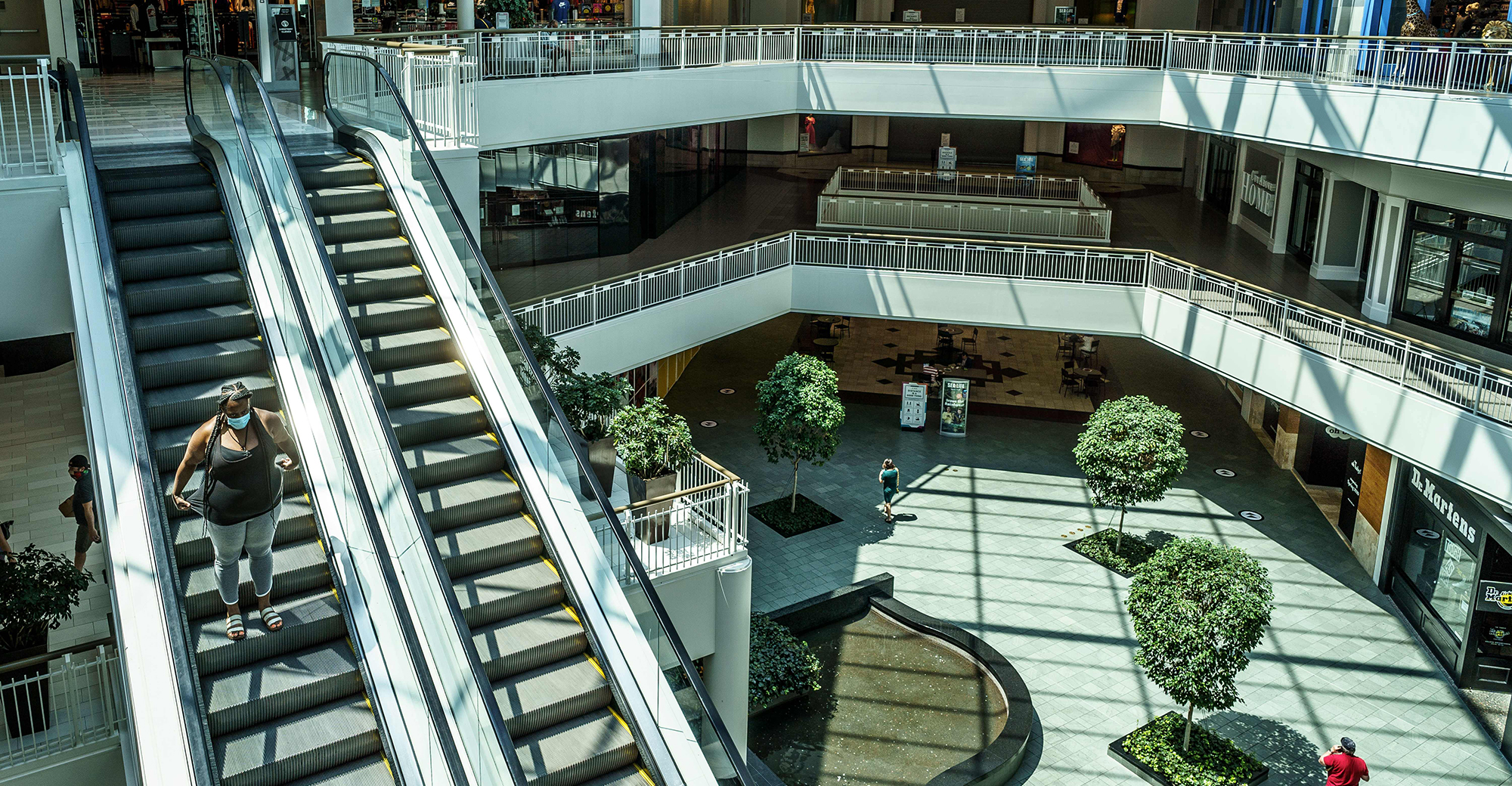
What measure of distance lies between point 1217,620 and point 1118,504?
20.6ft

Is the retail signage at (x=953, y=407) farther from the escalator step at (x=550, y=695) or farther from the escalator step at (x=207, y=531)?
the escalator step at (x=207, y=531)

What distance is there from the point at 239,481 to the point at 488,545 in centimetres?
219

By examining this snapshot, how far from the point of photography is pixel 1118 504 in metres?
19.6

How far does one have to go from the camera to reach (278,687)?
7.55m

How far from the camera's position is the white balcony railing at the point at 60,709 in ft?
27.9

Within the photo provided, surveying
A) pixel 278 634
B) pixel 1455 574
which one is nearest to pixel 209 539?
pixel 278 634

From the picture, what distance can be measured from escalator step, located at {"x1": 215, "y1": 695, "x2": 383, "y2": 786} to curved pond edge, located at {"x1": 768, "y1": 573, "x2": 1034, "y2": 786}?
7.12 metres

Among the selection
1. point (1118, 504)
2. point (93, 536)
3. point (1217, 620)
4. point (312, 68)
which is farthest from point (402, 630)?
point (312, 68)

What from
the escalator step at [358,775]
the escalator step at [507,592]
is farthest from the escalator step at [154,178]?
the escalator step at [358,775]

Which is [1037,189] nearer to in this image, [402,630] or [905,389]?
[905,389]

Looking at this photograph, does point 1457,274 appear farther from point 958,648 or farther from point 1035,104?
point 958,648

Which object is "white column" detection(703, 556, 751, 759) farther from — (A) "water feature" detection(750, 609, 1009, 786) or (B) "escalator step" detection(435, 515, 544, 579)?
(B) "escalator step" detection(435, 515, 544, 579)

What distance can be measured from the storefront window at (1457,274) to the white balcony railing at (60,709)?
1749cm

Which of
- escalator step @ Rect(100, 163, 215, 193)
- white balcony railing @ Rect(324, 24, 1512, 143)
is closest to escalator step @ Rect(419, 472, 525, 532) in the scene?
escalator step @ Rect(100, 163, 215, 193)
